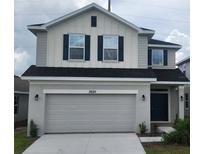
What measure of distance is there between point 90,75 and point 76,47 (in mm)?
2080

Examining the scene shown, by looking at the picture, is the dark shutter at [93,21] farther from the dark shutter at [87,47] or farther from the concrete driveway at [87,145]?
the concrete driveway at [87,145]

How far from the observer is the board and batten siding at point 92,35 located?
13648 mm

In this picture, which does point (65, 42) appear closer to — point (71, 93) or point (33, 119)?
point (71, 93)

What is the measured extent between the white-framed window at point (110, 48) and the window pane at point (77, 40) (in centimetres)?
128

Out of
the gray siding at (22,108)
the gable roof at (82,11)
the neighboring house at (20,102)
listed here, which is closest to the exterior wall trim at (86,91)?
the gable roof at (82,11)

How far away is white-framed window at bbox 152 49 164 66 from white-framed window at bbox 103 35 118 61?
14.7ft

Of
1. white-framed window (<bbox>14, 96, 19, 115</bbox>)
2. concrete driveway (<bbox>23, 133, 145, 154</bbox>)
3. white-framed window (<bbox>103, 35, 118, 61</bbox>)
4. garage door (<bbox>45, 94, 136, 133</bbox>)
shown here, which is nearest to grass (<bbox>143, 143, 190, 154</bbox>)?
concrete driveway (<bbox>23, 133, 145, 154</bbox>)

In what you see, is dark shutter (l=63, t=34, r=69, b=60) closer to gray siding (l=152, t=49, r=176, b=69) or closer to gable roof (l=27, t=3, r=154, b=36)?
gable roof (l=27, t=3, r=154, b=36)

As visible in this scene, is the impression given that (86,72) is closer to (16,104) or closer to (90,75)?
(90,75)

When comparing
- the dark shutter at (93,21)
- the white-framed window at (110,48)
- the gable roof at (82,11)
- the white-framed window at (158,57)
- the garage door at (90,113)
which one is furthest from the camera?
the white-framed window at (158,57)

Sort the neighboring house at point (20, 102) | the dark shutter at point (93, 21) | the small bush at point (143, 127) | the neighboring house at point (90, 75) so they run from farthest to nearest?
the neighboring house at point (20, 102)
the dark shutter at point (93, 21)
the neighboring house at point (90, 75)
the small bush at point (143, 127)

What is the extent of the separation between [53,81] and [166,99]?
8.08 metres

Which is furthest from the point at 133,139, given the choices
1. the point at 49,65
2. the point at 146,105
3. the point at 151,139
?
the point at 49,65

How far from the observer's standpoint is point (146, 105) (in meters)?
13.1
